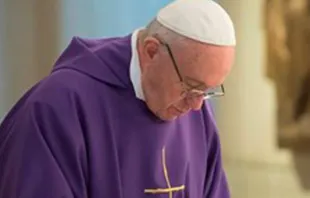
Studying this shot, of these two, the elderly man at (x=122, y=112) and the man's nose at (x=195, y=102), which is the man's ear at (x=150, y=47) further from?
the man's nose at (x=195, y=102)

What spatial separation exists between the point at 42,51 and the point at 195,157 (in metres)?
0.88

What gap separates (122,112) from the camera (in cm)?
156

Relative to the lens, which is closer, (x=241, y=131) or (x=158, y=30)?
(x=158, y=30)

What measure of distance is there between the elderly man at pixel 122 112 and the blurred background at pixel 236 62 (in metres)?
0.78

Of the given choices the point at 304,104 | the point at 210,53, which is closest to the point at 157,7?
the point at 304,104

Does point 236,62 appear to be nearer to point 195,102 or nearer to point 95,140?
point 195,102

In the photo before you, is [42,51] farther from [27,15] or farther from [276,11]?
[276,11]

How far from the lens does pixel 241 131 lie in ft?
8.18

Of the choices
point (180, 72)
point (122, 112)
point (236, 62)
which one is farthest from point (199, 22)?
point (236, 62)

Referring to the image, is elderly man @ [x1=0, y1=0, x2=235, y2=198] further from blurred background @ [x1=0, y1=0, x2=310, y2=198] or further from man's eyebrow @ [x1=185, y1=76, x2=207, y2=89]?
blurred background @ [x1=0, y1=0, x2=310, y2=198]

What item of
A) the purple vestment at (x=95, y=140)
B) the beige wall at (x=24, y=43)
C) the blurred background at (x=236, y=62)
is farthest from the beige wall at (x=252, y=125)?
the purple vestment at (x=95, y=140)

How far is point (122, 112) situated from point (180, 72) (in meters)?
0.16

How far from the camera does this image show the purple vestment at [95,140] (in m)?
1.43

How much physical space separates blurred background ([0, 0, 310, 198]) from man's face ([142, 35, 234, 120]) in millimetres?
873
